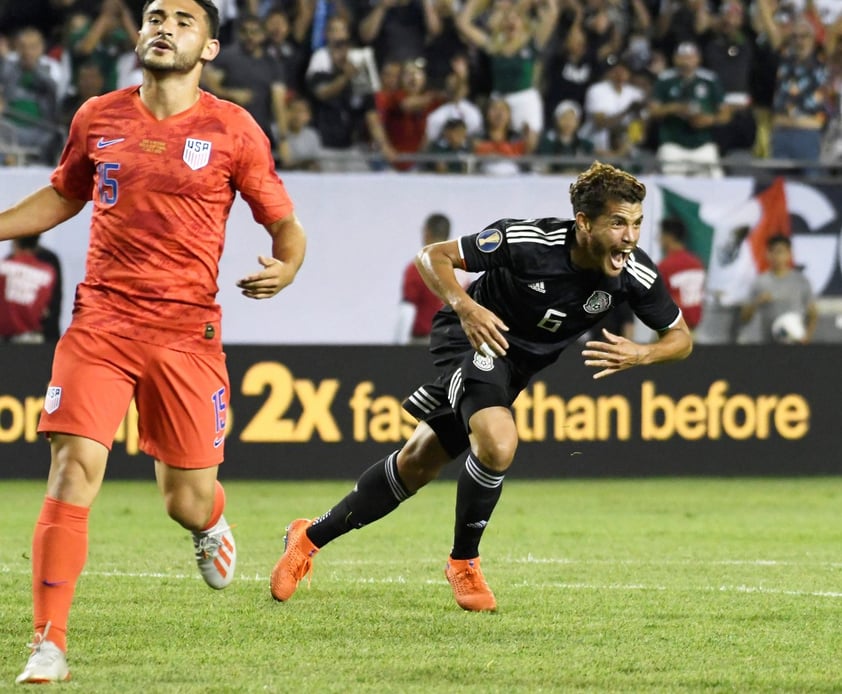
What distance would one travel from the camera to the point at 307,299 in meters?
13.9

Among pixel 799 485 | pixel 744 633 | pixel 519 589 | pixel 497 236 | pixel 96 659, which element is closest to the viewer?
pixel 96 659

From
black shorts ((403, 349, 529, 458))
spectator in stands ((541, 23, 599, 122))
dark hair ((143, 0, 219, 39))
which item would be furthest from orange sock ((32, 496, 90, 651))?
spectator in stands ((541, 23, 599, 122))

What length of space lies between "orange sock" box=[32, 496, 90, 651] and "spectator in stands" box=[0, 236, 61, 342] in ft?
27.5

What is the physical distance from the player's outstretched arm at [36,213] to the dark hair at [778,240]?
9.59 m

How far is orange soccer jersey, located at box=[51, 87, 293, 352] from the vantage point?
544cm

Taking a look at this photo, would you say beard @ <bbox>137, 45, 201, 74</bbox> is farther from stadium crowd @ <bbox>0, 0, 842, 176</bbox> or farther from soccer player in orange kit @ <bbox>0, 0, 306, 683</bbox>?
stadium crowd @ <bbox>0, 0, 842, 176</bbox>

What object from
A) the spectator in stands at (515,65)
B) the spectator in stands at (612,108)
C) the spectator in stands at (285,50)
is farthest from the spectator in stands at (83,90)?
the spectator in stands at (612,108)

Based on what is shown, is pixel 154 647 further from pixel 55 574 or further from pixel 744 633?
pixel 744 633

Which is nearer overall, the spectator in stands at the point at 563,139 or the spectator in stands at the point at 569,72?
the spectator in stands at the point at 563,139

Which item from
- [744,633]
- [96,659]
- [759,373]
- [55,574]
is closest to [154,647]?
[96,659]

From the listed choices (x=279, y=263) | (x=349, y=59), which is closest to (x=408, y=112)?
(x=349, y=59)

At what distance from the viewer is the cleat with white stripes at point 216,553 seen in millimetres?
6246

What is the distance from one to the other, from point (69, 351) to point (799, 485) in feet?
30.4

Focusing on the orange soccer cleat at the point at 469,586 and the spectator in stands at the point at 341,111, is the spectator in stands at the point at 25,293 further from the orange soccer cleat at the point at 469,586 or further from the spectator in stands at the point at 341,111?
the orange soccer cleat at the point at 469,586
